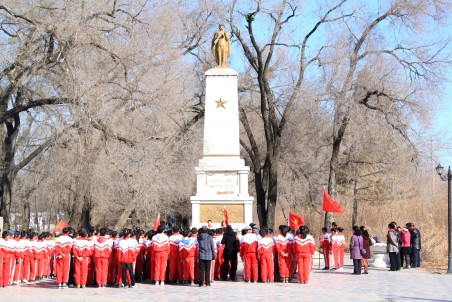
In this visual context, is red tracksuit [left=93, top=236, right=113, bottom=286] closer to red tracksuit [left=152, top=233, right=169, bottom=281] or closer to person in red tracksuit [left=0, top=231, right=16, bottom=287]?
red tracksuit [left=152, top=233, right=169, bottom=281]

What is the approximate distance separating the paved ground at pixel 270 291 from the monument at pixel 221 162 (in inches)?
169

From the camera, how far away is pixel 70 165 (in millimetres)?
31625

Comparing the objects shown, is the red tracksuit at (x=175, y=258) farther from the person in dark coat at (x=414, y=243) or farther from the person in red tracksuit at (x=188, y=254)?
the person in dark coat at (x=414, y=243)

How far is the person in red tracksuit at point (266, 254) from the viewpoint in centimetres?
1871

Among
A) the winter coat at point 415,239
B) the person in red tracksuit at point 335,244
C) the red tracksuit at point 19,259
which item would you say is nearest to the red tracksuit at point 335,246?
the person in red tracksuit at point 335,244

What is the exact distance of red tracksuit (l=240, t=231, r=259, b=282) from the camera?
61.7 ft

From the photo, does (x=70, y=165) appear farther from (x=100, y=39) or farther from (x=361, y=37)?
(x=361, y=37)

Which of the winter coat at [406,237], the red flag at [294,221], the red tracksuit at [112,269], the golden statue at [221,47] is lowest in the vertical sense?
the red tracksuit at [112,269]

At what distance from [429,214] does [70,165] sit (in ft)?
53.5

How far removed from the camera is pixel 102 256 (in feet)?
57.7

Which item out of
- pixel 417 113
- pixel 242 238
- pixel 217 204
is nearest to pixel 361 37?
pixel 417 113

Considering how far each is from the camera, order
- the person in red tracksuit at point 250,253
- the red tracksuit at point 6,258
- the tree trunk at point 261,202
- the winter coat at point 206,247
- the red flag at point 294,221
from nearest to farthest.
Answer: the winter coat at point 206,247 < the red tracksuit at point 6,258 < the person in red tracksuit at point 250,253 < the red flag at point 294,221 < the tree trunk at point 261,202

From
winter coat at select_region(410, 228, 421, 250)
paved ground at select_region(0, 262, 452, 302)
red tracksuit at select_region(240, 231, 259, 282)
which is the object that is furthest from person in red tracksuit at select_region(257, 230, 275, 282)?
winter coat at select_region(410, 228, 421, 250)

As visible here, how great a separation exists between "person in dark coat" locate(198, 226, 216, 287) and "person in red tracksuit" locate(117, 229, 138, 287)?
1570 millimetres
